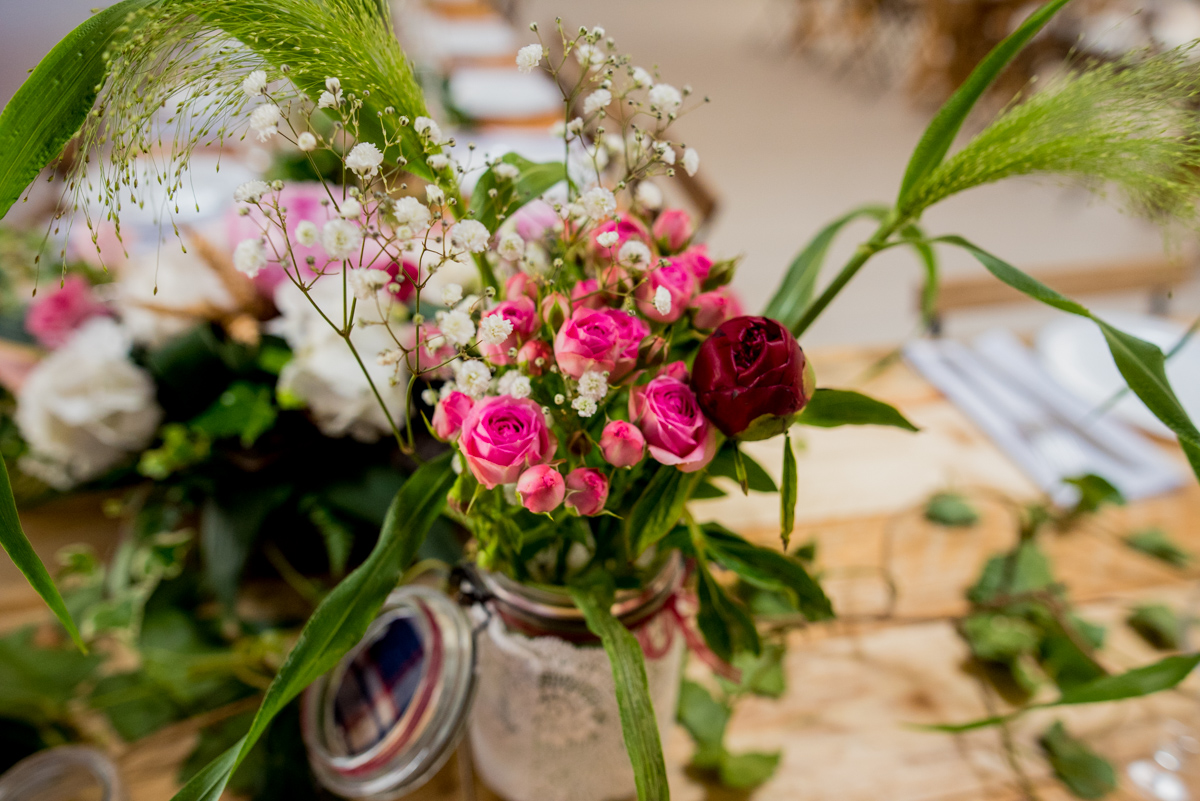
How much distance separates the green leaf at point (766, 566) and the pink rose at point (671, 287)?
0.45 feet

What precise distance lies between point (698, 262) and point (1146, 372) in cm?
21

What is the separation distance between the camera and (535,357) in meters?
0.33

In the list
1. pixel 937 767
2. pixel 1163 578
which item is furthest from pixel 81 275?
pixel 1163 578

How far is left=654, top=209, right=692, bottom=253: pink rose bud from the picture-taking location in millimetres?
393

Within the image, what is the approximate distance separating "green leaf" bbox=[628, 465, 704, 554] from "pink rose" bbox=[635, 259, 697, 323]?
0.24 feet

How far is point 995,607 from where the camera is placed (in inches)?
25.9

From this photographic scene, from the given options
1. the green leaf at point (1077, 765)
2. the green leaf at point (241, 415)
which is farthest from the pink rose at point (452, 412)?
the green leaf at point (1077, 765)

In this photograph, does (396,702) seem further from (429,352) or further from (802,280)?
(802,280)

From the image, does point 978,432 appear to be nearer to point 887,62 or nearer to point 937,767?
point 937,767

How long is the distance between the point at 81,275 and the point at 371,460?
1.36 feet

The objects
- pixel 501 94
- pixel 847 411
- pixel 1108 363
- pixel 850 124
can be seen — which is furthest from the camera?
pixel 850 124

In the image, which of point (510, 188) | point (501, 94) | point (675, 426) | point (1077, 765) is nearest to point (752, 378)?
point (675, 426)

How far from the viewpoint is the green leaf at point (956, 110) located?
349 mm

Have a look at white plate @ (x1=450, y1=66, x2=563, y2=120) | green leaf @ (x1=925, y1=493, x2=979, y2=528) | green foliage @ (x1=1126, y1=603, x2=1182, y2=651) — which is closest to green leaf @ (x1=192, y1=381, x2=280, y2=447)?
green leaf @ (x1=925, y1=493, x2=979, y2=528)
